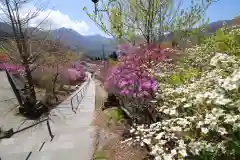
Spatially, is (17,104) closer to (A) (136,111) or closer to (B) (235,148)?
(A) (136,111)

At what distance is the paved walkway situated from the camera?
22.7ft

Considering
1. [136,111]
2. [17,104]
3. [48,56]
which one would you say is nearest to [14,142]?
[136,111]

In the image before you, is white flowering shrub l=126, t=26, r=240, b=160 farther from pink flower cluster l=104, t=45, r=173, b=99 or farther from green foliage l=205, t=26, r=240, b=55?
pink flower cluster l=104, t=45, r=173, b=99

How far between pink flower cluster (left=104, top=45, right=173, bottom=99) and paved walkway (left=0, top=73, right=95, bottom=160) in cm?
215

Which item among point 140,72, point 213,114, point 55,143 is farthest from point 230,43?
point 55,143

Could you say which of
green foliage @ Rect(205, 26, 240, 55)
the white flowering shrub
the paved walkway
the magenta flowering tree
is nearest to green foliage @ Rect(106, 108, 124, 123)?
the paved walkway

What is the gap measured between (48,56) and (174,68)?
15.8 metres

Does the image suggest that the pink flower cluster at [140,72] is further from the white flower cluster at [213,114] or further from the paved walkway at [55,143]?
the white flower cluster at [213,114]

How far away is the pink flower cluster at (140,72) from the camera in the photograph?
20.9 feet

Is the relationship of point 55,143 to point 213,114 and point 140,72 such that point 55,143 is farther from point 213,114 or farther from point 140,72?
point 213,114

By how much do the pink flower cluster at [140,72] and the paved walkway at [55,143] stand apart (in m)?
2.15

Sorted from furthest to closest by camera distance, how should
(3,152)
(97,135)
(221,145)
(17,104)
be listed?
(17,104), (97,135), (3,152), (221,145)

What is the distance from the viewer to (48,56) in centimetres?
2000

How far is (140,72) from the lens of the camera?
7039mm
